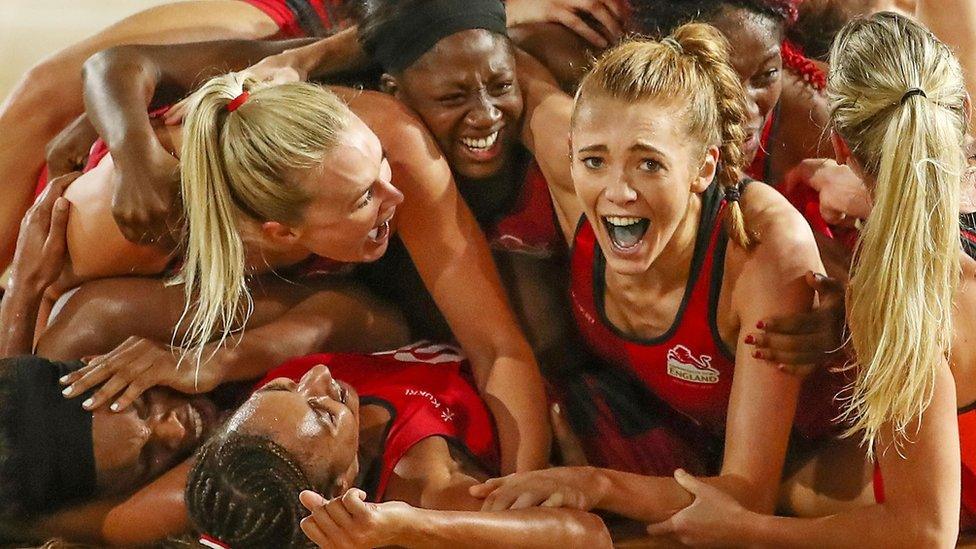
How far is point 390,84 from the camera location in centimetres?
189

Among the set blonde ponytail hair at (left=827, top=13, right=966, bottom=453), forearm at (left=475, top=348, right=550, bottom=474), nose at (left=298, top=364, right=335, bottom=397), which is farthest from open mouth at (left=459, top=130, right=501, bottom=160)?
blonde ponytail hair at (left=827, top=13, right=966, bottom=453)

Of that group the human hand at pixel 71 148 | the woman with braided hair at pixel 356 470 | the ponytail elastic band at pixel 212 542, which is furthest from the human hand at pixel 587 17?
the ponytail elastic band at pixel 212 542

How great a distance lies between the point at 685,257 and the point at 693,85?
0.27 metres

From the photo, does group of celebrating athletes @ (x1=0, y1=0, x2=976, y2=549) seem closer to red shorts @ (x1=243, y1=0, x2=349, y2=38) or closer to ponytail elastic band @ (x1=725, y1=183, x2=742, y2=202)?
ponytail elastic band @ (x1=725, y1=183, x2=742, y2=202)

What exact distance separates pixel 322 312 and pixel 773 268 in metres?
0.76

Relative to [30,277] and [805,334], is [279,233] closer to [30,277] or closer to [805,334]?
[30,277]

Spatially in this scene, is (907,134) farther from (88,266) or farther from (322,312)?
(88,266)

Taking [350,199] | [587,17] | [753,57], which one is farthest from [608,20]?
[350,199]

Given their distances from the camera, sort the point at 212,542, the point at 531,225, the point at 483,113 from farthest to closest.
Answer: the point at 531,225, the point at 483,113, the point at 212,542

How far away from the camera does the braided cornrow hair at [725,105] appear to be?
1599 millimetres

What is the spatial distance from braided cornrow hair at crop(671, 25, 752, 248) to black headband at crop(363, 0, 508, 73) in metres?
0.35

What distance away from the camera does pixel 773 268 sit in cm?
157

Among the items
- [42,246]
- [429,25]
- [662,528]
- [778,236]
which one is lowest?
[662,528]

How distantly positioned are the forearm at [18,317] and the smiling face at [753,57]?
1.24 meters
